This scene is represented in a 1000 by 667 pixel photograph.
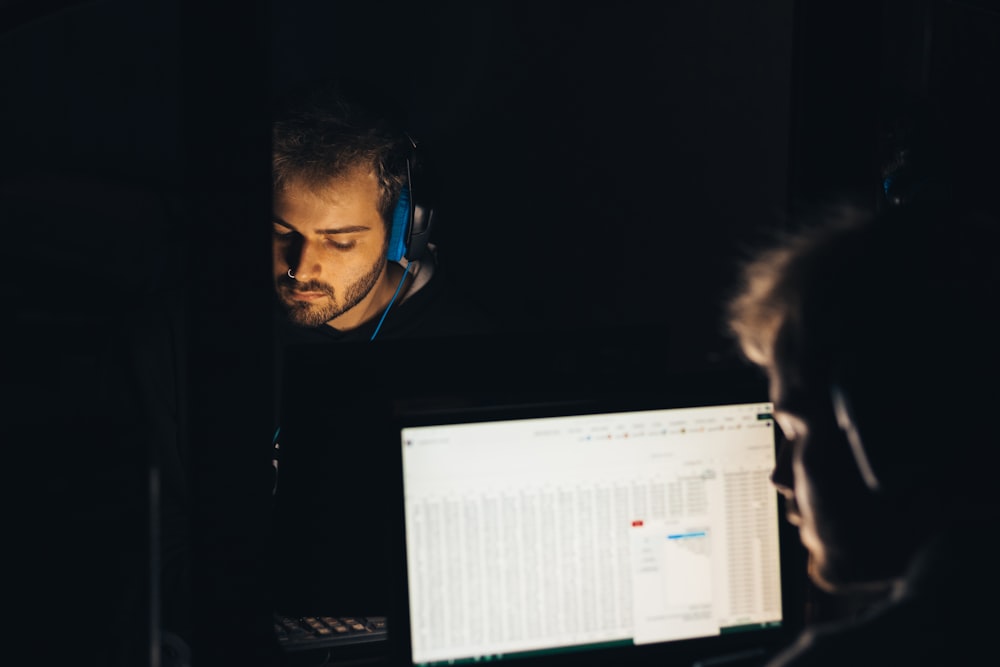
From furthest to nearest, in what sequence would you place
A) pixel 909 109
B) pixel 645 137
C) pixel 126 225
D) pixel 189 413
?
pixel 645 137
pixel 909 109
pixel 126 225
pixel 189 413

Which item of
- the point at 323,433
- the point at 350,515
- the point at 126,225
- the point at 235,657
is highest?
the point at 126,225

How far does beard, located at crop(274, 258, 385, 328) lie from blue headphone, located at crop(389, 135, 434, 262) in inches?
2.6

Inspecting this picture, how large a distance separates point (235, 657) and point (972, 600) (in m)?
0.62

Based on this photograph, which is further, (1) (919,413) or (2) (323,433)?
(2) (323,433)

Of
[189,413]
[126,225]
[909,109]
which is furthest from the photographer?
[909,109]

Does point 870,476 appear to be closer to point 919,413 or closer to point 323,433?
point 919,413

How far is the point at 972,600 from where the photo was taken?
557 millimetres

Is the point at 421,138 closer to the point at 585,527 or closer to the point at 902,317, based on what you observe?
the point at 585,527

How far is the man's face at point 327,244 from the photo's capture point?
1.75 metres

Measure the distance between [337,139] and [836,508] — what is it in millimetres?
1427

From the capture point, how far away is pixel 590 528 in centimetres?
95

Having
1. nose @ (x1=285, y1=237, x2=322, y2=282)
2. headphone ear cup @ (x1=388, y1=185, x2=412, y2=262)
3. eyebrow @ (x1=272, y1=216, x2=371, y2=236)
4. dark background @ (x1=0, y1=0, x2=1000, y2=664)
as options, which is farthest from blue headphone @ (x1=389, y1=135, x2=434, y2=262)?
→ dark background @ (x1=0, y1=0, x2=1000, y2=664)

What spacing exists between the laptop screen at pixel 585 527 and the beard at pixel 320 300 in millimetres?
955

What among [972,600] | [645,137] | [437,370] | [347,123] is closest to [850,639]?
[972,600]
